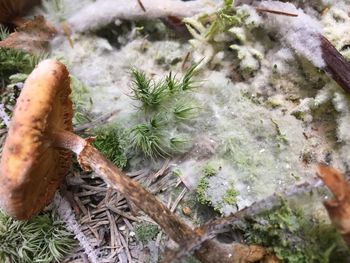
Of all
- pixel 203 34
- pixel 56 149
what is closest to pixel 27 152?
pixel 56 149

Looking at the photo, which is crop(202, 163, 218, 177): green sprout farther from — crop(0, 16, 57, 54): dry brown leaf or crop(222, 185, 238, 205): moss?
crop(0, 16, 57, 54): dry brown leaf

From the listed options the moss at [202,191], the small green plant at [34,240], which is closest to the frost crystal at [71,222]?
the small green plant at [34,240]

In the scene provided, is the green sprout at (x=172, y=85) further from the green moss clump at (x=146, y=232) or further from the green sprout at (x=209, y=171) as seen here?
the green moss clump at (x=146, y=232)

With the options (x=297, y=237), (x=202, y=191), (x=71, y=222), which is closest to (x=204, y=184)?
(x=202, y=191)

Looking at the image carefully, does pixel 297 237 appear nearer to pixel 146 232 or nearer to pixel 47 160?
pixel 146 232

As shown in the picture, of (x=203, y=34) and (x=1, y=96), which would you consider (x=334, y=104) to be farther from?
(x=1, y=96)
